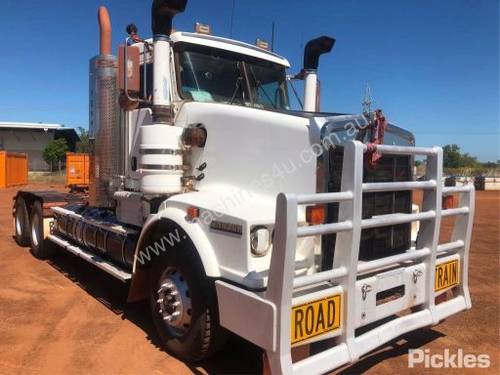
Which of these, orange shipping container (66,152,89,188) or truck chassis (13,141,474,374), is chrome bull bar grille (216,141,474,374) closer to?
truck chassis (13,141,474,374)

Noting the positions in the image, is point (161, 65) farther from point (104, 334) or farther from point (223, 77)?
point (104, 334)

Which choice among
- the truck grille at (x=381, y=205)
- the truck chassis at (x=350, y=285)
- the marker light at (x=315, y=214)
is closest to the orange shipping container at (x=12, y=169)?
the truck chassis at (x=350, y=285)

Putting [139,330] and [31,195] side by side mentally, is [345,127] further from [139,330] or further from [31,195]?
[31,195]

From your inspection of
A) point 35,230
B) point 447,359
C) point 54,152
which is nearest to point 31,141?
point 54,152

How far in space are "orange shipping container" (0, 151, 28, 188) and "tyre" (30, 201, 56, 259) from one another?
20880 mm

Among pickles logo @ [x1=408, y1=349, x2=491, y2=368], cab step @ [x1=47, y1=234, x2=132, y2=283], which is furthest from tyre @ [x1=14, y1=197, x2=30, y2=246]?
pickles logo @ [x1=408, y1=349, x2=491, y2=368]

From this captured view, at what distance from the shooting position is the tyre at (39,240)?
7625 millimetres

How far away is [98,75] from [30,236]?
4.26 meters

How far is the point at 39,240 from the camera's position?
7707mm

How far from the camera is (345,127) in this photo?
3559 mm

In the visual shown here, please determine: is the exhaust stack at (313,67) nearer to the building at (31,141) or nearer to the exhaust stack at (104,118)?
the exhaust stack at (104,118)

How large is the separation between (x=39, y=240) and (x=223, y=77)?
4.75m

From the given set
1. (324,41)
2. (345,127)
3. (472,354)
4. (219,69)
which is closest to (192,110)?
(219,69)

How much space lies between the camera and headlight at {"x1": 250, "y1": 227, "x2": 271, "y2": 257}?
3268 mm
